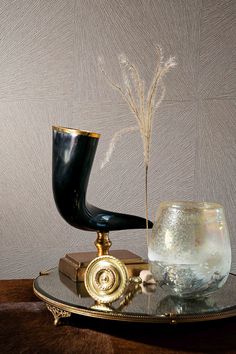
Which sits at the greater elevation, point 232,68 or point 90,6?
point 90,6

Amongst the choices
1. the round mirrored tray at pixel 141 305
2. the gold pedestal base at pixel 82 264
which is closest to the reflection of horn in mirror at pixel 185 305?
the round mirrored tray at pixel 141 305

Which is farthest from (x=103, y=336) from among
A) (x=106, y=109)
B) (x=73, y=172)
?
(x=106, y=109)

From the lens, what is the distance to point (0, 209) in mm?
1409

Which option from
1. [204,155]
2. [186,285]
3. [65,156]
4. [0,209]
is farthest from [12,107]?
[186,285]

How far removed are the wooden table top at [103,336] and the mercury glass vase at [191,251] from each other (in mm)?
74

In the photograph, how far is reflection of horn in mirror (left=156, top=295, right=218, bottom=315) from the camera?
2.81ft

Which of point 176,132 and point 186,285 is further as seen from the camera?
point 176,132

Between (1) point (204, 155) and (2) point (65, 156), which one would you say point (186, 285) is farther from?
(1) point (204, 155)

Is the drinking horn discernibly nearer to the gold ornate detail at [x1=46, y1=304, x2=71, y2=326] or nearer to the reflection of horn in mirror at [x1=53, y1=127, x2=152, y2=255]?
the reflection of horn in mirror at [x1=53, y1=127, x2=152, y2=255]

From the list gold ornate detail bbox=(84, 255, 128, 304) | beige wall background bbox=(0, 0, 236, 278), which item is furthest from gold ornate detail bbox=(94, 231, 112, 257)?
beige wall background bbox=(0, 0, 236, 278)

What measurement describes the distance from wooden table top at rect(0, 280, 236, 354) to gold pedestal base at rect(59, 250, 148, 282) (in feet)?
0.38

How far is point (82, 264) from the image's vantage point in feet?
3.42

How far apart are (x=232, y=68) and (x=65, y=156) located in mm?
708

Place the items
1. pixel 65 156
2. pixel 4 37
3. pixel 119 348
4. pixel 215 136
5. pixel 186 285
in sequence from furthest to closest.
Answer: pixel 215 136 < pixel 4 37 < pixel 65 156 < pixel 186 285 < pixel 119 348
